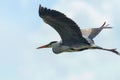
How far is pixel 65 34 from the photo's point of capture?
3347 cm

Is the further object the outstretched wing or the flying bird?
the outstretched wing

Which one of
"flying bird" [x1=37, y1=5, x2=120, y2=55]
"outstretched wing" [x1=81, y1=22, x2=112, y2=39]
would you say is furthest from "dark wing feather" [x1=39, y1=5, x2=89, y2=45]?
"outstretched wing" [x1=81, y1=22, x2=112, y2=39]

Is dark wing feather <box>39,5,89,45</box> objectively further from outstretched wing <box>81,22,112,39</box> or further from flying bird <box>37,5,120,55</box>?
outstretched wing <box>81,22,112,39</box>

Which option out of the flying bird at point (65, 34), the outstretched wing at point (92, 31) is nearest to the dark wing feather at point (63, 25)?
the flying bird at point (65, 34)

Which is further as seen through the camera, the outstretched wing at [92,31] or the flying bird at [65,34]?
the outstretched wing at [92,31]

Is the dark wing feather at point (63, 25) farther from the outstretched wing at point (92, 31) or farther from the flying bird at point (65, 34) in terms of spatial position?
the outstretched wing at point (92, 31)

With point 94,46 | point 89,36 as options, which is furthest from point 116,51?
point 89,36

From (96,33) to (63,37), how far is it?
3100 millimetres

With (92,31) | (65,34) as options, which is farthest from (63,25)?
(92,31)

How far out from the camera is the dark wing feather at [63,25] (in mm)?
31844

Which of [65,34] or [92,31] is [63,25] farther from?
[92,31]

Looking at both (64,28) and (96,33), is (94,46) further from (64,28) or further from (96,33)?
(96,33)

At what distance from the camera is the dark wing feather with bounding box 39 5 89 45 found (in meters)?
31.8

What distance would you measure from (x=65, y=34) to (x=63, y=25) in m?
0.97
